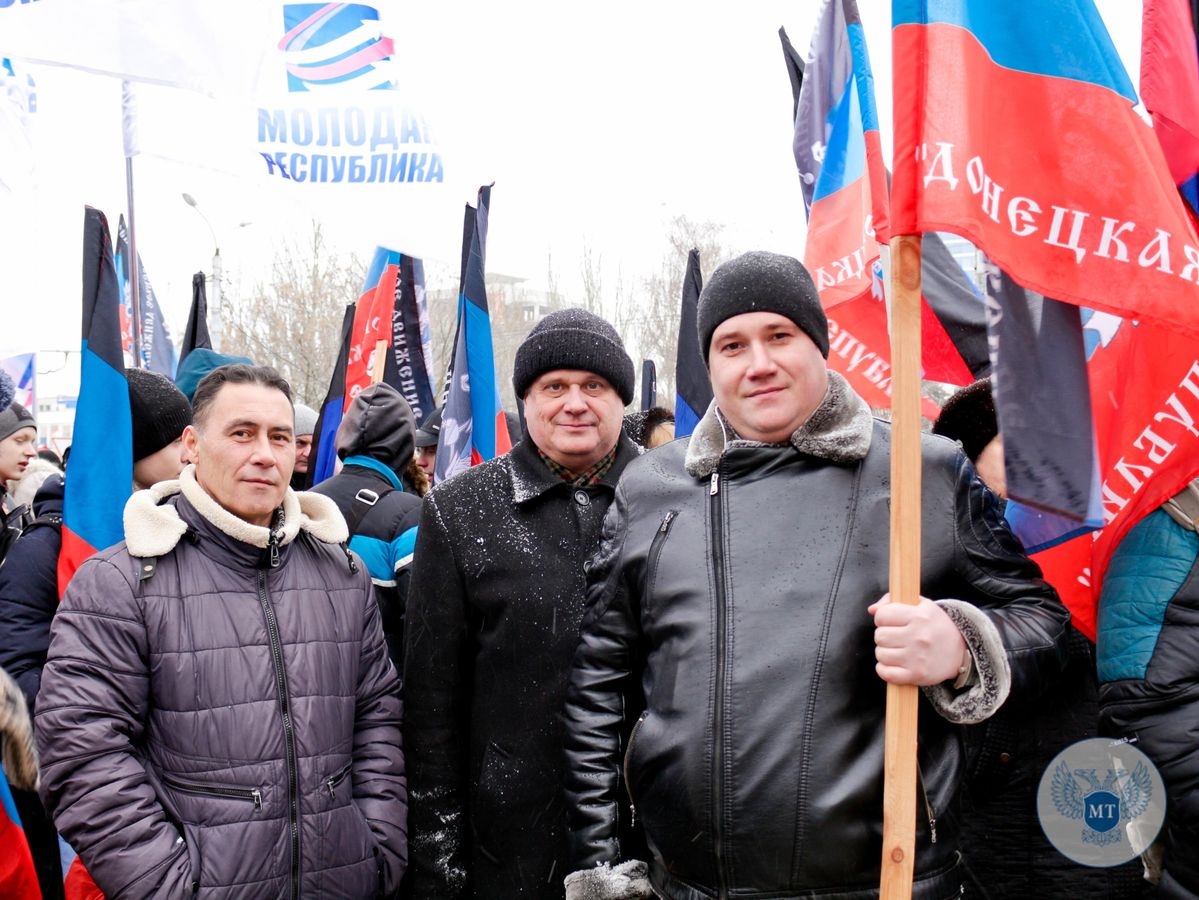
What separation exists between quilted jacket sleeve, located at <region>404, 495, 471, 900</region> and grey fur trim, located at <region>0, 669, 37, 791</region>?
982 mm

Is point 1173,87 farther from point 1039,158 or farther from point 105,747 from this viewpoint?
point 105,747

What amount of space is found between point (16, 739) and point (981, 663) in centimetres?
208

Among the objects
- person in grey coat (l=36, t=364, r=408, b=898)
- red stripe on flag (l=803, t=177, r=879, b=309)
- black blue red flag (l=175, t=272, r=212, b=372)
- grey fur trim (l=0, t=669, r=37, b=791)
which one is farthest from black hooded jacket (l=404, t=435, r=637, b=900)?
black blue red flag (l=175, t=272, r=212, b=372)

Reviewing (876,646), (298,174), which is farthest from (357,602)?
(298,174)

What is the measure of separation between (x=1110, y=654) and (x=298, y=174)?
16.4 ft

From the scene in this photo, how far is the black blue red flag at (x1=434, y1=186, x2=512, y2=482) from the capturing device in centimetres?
585

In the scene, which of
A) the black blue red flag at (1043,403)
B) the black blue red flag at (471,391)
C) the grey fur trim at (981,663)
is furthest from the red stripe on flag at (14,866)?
the black blue red flag at (471,391)

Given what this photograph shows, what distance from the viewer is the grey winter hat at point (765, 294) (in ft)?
8.33

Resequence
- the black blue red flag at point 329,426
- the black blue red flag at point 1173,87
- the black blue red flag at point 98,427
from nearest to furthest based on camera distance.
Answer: the black blue red flag at point 1173,87
the black blue red flag at point 98,427
the black blue red flag at point 329,426

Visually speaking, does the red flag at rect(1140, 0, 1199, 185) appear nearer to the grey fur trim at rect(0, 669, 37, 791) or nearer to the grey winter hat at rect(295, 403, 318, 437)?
the grey fur trim at rect(0, 669, 37, 791)

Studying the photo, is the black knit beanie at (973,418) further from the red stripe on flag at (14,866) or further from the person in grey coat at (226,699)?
the red stripe on flag at (14,866)

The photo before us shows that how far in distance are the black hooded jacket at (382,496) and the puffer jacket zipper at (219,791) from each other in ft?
4.14

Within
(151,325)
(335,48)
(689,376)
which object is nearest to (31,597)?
(689,376)

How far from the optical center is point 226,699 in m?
2.81
